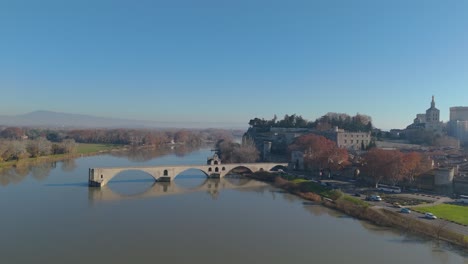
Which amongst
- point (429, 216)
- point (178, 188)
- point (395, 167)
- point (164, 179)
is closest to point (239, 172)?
point (164, 179)

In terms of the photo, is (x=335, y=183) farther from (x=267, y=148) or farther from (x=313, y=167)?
(x=267, y=148)

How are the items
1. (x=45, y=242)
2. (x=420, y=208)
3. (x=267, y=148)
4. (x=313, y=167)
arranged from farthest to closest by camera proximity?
(x=267, y=148)
(x=313, y=167)
(x=420, y=208)
(x=45, y=242)

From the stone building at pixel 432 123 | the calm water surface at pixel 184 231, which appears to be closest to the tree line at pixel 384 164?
the calm water surface at pixel 184 231

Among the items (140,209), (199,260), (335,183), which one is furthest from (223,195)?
(199,260)

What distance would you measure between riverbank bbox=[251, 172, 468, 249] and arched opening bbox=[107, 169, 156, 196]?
890 centimetres

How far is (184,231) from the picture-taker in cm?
1420

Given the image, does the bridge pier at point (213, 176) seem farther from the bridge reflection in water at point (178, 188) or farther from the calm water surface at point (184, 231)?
the calm water surface at point (184, 231)

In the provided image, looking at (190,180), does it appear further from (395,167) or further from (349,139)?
(349,139)

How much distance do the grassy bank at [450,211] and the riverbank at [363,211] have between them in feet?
3.92

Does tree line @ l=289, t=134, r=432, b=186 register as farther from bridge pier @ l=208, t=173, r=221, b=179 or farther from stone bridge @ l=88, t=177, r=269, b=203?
bridge pier @ l=208, t=173, r=221, b=179

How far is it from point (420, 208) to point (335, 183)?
7381mm

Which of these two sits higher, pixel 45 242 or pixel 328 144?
pixel 328 144

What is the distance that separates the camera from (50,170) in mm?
30234

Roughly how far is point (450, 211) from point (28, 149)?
35975mm
